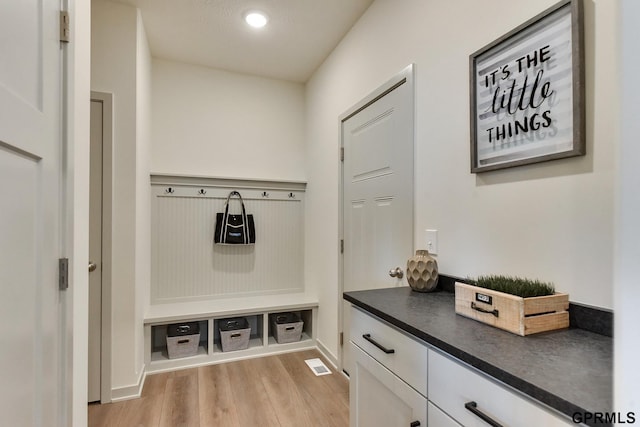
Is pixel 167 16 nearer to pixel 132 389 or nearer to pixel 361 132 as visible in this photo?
pixel 361 132

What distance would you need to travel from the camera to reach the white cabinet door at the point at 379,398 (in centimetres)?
101

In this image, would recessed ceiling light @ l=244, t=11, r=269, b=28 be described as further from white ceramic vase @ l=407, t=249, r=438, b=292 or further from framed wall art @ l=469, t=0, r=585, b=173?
white ceramic vase @ l=407, t=249, r=438, b=292

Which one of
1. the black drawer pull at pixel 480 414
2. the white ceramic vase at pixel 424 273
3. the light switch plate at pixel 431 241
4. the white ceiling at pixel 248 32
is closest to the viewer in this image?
the black drawer pull at pixel 480 414

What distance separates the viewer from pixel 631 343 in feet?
1.62

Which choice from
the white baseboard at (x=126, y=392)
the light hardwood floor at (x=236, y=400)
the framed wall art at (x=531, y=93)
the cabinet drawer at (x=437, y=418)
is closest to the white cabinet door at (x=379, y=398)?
the cabinet drawer at (x=437, y=418)

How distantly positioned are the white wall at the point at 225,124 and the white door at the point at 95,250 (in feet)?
2.81

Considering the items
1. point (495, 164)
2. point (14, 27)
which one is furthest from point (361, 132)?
point (14, 27)

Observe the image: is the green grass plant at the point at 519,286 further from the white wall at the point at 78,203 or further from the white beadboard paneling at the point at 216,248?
the white beadboard paneling at the point at 216,248

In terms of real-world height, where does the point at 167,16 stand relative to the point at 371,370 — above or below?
above

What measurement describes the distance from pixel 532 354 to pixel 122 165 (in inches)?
96.2

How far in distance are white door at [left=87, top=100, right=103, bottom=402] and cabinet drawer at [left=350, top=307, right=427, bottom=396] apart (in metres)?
1.81

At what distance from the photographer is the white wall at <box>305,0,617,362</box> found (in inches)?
36.6

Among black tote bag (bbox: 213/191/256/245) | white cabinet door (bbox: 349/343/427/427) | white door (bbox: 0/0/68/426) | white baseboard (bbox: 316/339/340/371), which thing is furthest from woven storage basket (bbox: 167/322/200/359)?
white cabinet door (bbox: 349/343/427/427)

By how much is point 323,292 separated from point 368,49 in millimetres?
2036
